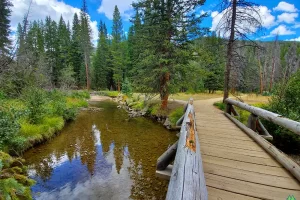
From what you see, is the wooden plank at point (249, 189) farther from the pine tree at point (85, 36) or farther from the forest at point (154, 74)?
the pine tree at point (85, 36)

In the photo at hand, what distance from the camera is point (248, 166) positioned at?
271 cm

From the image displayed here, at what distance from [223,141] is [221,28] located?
8.17 metres

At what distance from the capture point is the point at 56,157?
5.96 metres

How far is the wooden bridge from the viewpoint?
4.67 ft

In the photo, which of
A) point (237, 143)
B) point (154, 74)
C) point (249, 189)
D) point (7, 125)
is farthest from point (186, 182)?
point (154, 74)

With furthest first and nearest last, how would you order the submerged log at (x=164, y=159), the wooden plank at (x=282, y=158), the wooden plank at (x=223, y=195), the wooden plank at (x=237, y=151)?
1. the wooden plank at (x=237, y=151)
2. the submerged log at (x=164, y=159)
3. the wooden plank at (x=282, y=158)
4. the wooden plank at (x=223, y=195)

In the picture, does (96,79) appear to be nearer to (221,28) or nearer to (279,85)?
(221,28)

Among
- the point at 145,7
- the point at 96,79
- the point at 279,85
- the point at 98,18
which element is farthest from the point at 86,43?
the point at 279,85

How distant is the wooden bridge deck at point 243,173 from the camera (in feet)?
6.59

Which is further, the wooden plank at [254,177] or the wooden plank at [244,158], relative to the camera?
the wooden plank at [244,158]

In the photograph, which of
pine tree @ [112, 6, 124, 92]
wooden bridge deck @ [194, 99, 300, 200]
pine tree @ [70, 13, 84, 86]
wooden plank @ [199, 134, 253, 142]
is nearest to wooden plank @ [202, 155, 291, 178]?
wooden bridge deck @ [194, 99, 300, 200]

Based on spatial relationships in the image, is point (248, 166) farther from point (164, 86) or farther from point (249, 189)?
point (164, 86)

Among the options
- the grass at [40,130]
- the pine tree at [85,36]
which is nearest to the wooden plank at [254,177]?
the grass at [40,130]

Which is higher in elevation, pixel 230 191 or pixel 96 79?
pixel 96 79
